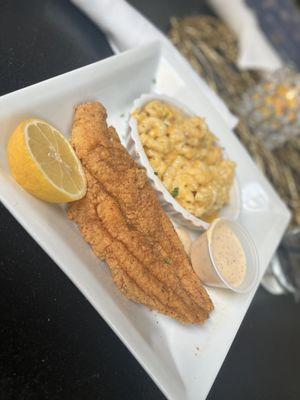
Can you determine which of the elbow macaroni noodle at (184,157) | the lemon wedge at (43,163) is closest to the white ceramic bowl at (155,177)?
the elbow macaroni noodle at (184,157)

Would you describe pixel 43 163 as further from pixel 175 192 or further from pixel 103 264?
pixel 175 192

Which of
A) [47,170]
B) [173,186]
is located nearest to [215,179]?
[173,186]

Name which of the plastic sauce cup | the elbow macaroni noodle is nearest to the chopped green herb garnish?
the elbow macaroni noodle

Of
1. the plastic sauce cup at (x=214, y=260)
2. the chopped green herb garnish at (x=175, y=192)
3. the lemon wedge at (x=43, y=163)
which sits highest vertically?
the lemon wedge at (x=43, y=163)

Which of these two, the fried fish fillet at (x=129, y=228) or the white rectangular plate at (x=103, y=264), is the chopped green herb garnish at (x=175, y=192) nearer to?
the fried fish fillet at (x=129, y=228)

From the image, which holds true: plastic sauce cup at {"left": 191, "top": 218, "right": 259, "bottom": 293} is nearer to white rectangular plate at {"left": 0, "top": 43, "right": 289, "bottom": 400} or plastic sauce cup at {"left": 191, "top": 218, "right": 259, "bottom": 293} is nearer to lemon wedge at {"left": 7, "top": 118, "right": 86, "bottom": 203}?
white rectangular plate at {"left": 0, "top": 43, "right": 289, "bottom": 400}
